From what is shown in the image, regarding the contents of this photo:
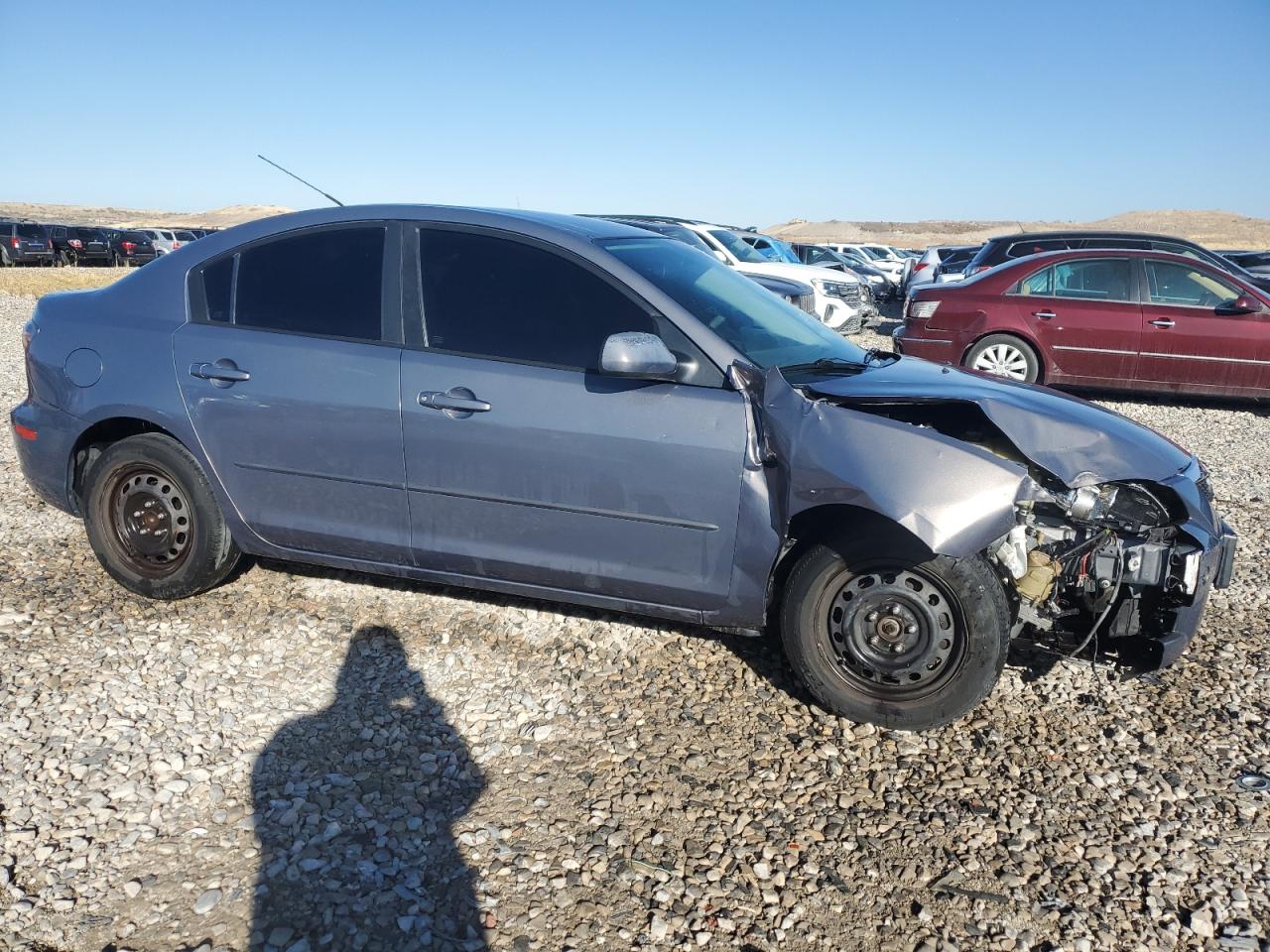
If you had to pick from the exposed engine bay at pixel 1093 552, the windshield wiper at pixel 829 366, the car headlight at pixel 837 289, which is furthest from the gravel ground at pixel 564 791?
the car headlight at pixel 837 289

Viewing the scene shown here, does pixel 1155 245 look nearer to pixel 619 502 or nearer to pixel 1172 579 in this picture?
pixel 1172 579

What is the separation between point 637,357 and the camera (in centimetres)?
330

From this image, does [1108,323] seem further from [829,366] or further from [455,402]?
[455,402]

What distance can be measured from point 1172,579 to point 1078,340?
6885 millimetres

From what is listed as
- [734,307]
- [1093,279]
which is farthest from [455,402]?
[1093,279]

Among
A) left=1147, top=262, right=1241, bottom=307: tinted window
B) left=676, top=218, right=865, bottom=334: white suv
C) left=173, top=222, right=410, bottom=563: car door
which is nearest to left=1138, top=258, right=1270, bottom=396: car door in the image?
left=1147, top=262, right=1241, bottom=307: tinted window

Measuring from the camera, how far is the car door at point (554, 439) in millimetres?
3375

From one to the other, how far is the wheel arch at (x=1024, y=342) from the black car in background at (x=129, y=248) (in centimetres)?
3574

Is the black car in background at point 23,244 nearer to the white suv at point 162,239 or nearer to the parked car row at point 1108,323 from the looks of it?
the white suv at point 162,239

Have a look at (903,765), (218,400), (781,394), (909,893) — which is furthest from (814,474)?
(218,400)

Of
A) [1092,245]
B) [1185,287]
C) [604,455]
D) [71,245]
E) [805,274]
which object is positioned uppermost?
[71,245]

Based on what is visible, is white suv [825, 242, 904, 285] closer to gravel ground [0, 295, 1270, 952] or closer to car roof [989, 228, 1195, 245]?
car roof [989, 228, 1195, 245]

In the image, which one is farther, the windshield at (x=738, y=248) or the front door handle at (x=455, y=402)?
the windshield at (x=738, y=248)

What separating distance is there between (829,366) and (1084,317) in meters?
6.80
